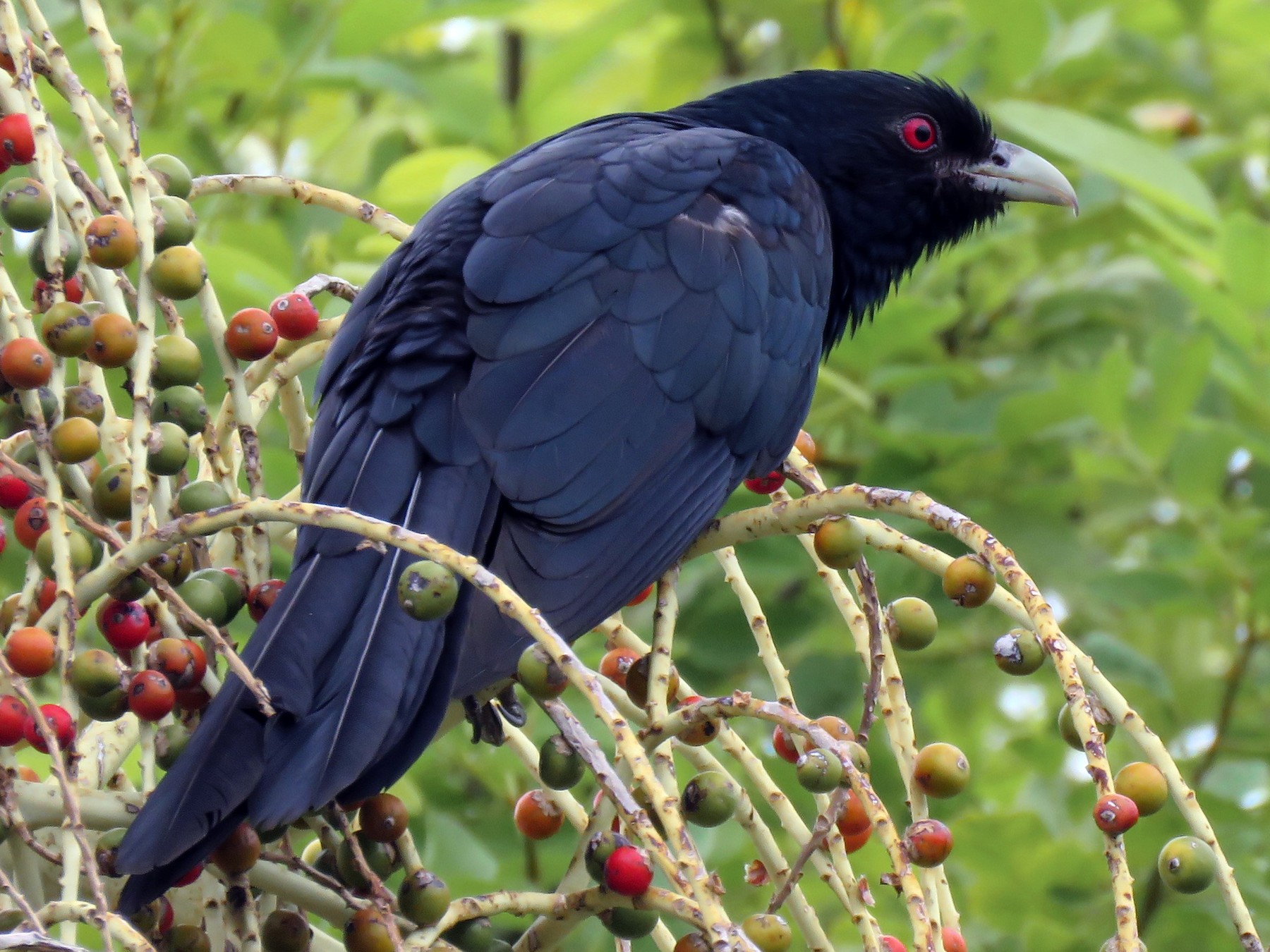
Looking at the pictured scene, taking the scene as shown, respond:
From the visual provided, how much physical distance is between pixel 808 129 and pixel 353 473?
5.25 feet

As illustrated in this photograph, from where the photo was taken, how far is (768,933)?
61.7 inches

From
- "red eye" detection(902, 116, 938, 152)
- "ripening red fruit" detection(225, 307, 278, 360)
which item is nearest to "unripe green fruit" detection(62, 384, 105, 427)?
"ripening red fruit" detection(225, 307, 278, 360)

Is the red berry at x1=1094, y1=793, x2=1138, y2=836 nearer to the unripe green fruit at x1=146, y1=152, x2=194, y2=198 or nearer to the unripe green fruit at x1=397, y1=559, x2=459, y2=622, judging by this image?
the unripe green fruit at x1=397, y1=559, x2=459, y2=622

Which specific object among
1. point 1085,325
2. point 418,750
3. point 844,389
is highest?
point 1085,325

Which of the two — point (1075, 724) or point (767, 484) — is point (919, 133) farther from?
point (1075, 724)

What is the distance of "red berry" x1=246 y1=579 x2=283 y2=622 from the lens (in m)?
1.75

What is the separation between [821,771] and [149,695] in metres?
0.64

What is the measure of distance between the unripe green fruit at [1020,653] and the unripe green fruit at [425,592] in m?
0.55

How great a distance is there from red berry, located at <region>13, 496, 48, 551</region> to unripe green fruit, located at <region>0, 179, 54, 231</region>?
0.92 feet

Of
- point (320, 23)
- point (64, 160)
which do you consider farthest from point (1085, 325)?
point (64, 160)

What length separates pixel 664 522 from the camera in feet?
7.43

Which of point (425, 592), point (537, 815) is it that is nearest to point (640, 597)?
point (537, 815)

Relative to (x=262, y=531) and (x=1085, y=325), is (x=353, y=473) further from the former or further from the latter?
(x=1085, y=325)

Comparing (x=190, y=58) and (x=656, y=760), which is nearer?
(x=656, y=760)
